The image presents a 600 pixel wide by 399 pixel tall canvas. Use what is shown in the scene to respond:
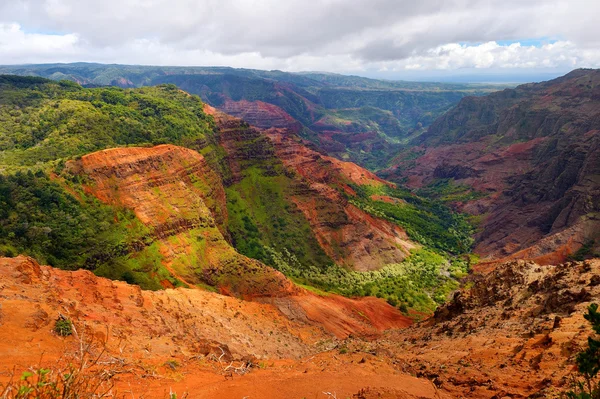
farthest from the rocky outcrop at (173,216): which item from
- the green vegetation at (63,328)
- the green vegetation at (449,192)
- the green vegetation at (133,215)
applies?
the green vegetation at (449,192)

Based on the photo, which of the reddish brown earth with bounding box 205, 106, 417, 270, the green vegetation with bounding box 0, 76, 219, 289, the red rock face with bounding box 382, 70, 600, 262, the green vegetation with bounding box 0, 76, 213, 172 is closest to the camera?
the green vegetation with bounding box 0, 76, 219, 289

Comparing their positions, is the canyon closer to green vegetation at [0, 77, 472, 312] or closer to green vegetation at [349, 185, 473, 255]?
green vegetation at [0, 77, 472, 312]

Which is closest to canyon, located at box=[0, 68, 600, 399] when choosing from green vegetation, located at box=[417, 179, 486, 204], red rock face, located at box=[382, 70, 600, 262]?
red rock face, located at box=[382, 70, 600, 262]

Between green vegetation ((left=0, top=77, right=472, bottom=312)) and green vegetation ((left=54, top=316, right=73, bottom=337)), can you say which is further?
green vegetation ((left=0, top=77, right=472, bottom=312))

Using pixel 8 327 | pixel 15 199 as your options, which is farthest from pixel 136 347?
pixel 15 199

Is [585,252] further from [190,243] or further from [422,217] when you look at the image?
[190,243]

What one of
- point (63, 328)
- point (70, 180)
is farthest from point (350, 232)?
point (63, 328)
